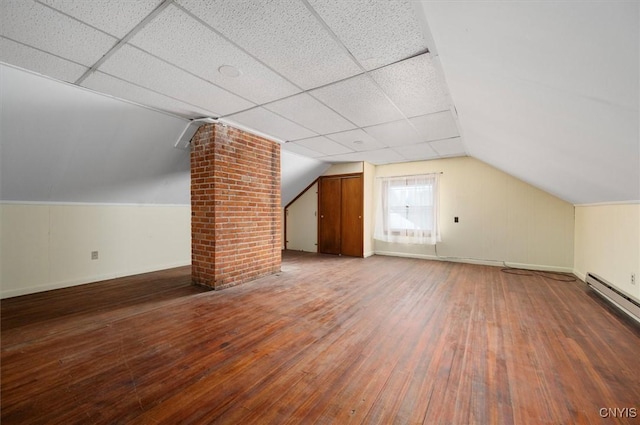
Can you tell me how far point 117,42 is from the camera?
1724mm

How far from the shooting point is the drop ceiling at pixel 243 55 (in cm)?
146

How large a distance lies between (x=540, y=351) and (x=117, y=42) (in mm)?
3743

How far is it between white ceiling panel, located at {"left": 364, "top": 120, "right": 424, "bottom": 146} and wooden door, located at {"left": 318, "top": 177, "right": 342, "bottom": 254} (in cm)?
223

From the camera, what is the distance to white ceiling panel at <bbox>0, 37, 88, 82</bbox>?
5.76ft

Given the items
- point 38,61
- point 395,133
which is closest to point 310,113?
point 395,133

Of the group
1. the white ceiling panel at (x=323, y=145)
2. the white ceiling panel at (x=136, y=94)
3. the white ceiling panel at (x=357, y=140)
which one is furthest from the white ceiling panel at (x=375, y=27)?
the white ceiling panel at (x=323, y=145)

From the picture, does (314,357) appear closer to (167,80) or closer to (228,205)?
(228,205)

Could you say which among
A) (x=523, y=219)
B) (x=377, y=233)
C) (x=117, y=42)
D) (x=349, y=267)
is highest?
(x=117, y=42)

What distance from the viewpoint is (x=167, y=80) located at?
7.27ft

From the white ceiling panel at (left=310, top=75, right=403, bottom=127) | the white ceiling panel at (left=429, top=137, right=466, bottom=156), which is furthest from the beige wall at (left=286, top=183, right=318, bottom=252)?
the white ceiling panel at (left=310, top=75, right=403, bottom=127)

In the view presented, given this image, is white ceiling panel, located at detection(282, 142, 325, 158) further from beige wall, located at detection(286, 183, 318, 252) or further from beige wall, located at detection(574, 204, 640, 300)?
beige wall, located at detection(574, 204, 640, 300)

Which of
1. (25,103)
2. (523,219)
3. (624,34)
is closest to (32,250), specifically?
(25,103)

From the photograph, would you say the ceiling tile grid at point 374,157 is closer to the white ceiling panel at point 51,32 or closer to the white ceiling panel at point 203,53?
the white ceiling panel at point 203,53

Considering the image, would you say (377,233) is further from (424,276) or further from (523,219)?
(523,219)
